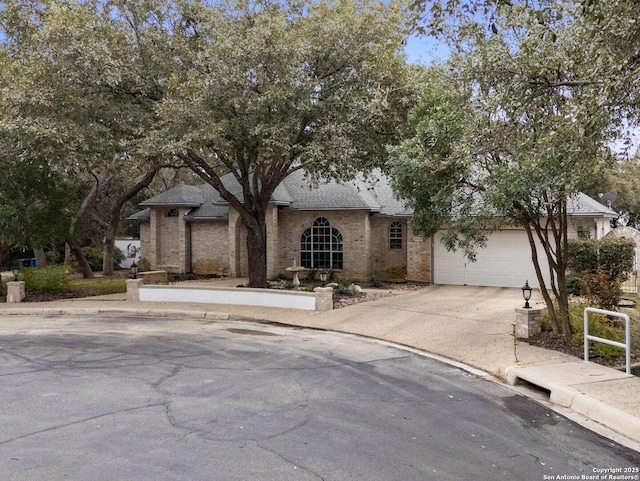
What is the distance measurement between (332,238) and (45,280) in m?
11.3

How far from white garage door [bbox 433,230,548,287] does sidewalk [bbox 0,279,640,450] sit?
3.19ft

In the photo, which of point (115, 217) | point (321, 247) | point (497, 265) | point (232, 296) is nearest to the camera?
point (232, 296)

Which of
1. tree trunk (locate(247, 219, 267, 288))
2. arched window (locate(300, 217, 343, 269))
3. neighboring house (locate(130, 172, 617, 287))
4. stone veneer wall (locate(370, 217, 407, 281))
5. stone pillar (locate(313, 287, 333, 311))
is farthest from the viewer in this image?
arched window (locate(300, 217, 343, 269))

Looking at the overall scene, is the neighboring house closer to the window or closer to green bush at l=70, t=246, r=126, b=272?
the window

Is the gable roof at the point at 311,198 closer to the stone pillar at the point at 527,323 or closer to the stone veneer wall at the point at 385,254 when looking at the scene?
the stone veneer wall at the point at 385,254

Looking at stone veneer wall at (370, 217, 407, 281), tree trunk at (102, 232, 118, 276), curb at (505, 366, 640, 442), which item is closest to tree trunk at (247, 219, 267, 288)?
stone veneer wall at (370, 217, 407, 281)

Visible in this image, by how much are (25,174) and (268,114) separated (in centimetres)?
897

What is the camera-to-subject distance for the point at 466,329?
11.4 metres

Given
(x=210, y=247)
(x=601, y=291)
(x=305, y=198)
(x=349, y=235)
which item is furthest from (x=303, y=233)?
(x=601, y=291)

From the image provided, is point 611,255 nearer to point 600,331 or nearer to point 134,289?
point 600,331

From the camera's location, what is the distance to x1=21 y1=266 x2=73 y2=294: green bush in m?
17.9

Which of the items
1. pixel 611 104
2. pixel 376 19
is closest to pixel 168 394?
pixel 611 104

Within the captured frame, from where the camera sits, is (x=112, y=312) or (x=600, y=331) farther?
(x=112, y=312)

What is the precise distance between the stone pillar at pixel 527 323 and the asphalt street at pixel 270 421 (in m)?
2.39
